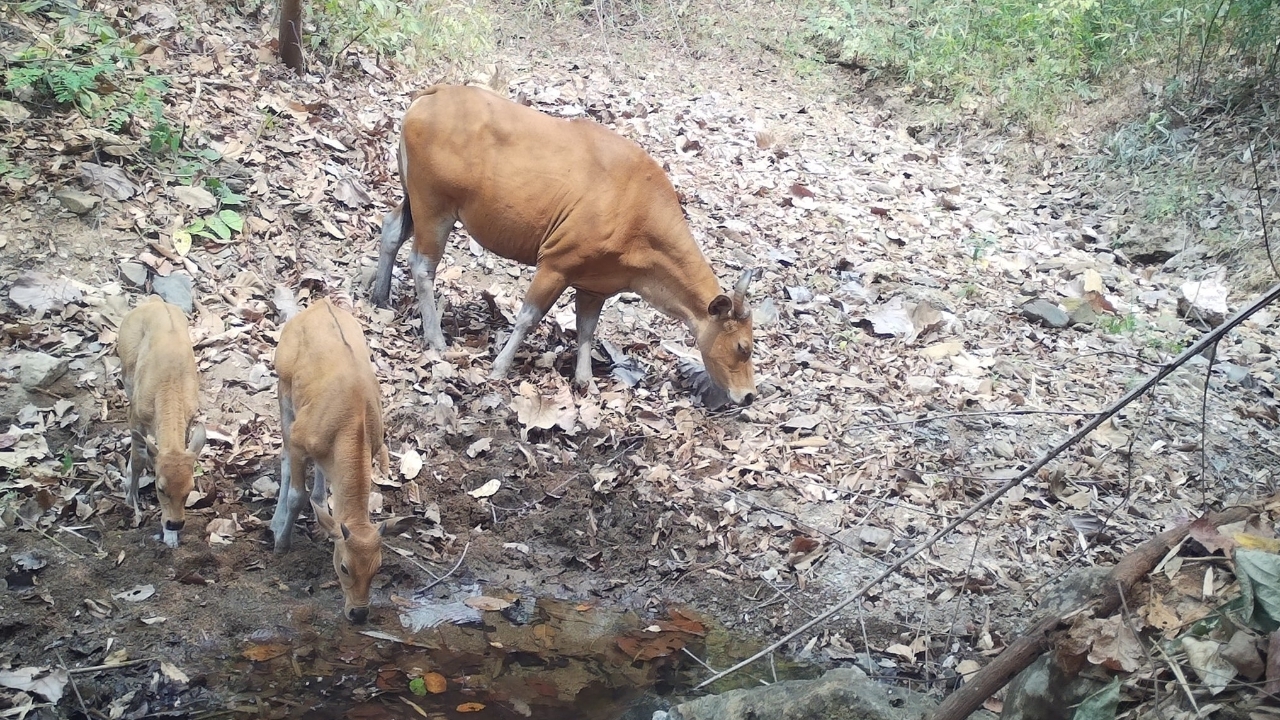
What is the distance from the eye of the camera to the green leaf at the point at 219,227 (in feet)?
29.2

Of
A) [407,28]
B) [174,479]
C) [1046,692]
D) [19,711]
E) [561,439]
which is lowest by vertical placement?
[561,439]

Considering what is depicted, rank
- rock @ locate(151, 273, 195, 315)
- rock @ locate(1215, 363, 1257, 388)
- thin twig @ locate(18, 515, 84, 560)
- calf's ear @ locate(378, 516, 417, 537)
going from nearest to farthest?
thin twig @ locate(18, 515, 84, 560) < calf's ear @ locate(378, 516, 417, 537) < rock @ locate(151, 273, 195, 315) < rock @ locate(1215, 363, 1257, 388)

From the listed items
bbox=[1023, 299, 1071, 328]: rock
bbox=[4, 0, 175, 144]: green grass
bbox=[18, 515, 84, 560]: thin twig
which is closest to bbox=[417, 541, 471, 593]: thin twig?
bbox=[18, 515, 84, 560]: thin twig

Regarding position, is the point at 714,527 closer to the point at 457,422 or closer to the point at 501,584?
the point at 501,584

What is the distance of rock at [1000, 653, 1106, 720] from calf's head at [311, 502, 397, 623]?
137 inches

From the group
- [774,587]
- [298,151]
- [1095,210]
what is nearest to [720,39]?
[1095,210]

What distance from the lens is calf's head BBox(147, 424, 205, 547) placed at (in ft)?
19.6

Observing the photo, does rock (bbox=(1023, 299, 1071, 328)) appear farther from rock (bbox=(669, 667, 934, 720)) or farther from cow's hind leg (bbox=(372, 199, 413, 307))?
cow's hind leg (bbox=(372, 199, 413, 307))

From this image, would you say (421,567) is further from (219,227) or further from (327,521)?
(219,227)

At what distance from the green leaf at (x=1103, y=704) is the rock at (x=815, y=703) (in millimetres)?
1193

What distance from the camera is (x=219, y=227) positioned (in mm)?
8922

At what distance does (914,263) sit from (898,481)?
440cm

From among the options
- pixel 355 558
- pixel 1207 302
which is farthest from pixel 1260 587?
pixel 1207 302

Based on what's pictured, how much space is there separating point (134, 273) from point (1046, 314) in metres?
8.76
